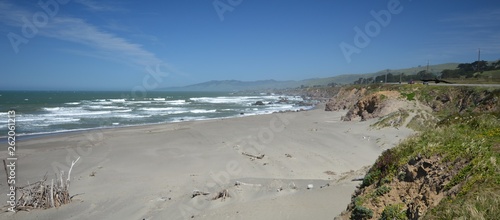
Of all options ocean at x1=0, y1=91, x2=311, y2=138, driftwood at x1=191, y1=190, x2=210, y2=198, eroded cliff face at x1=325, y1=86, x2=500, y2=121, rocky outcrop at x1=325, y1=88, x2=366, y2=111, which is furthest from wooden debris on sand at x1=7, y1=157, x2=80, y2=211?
rocky outcrop at x1=325, y1=88, x2=366, y2=111

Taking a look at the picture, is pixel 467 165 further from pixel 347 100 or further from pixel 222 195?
pixel 347 100

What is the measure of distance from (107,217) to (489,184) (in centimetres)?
983

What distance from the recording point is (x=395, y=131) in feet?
70.2

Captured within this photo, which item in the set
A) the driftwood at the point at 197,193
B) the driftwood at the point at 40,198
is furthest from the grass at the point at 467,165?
the driftwood at the point at 40,198

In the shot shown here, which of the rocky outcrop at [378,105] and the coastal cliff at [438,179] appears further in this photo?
the rocky outcrop at [378,105]

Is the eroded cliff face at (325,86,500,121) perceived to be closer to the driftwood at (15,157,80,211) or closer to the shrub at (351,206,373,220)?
the shrub at (351,206,373,220)

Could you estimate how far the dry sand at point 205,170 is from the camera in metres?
9.57

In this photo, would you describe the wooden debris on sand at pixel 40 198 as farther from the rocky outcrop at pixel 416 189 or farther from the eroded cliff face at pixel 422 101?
the eroded cliff face at pixel 422 101

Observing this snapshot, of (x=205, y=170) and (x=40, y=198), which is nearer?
(x=40, y=198)

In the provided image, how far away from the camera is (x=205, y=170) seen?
15.0 m

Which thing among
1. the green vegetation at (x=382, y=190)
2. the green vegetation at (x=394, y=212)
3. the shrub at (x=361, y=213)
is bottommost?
the shrub at (x=361, y=213)

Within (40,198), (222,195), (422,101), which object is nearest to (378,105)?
(422,101)

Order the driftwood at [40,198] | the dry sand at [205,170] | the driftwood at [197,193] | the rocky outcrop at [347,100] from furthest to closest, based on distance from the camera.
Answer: the rocky outcrop at [347,100]
the driftwood at [197,193]
the driftwood at [40,198]
the dry sand at [205,170]

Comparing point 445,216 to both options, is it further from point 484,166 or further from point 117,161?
point 117,161
